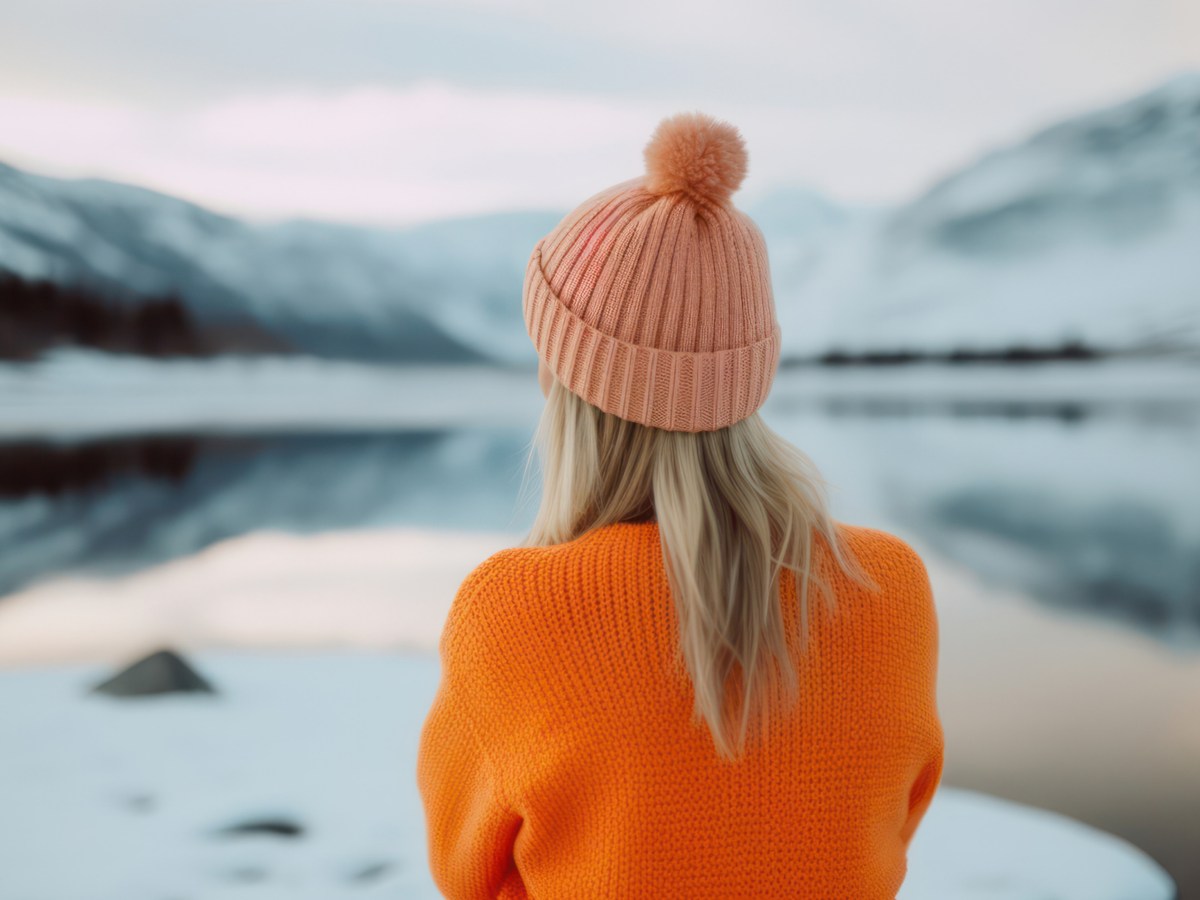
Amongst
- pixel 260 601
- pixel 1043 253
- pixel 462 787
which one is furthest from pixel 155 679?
pixel 1043 253

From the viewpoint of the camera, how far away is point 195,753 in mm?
1967

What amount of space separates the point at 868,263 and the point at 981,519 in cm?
325

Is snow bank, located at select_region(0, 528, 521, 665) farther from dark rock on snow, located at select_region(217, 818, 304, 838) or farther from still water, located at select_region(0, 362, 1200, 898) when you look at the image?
dark rock on snow, located at select_region(217, 818, 304, 838)

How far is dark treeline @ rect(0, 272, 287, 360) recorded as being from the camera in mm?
7398

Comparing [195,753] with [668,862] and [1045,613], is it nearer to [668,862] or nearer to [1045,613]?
[668,862]

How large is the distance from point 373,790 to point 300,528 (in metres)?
4.06

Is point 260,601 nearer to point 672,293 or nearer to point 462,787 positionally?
point 462,787

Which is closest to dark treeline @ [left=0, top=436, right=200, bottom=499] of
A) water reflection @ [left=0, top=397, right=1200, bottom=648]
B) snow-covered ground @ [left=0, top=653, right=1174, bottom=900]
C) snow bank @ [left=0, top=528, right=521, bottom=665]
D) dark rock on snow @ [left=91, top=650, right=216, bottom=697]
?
water reflection @ [left=0, top=397, right=1200, bottom=648]

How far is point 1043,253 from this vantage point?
321 inches

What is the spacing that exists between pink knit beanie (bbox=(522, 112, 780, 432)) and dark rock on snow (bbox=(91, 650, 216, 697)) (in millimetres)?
1980

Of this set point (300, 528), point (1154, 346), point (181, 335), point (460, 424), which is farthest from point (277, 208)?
point (1154, 346)

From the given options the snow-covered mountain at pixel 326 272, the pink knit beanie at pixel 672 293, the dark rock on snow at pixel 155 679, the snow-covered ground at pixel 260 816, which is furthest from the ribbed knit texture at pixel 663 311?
the snow-covered mountain at pixel 326 272

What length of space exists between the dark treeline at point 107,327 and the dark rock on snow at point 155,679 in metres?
6.00

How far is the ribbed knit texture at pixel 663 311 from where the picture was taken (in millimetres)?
639
